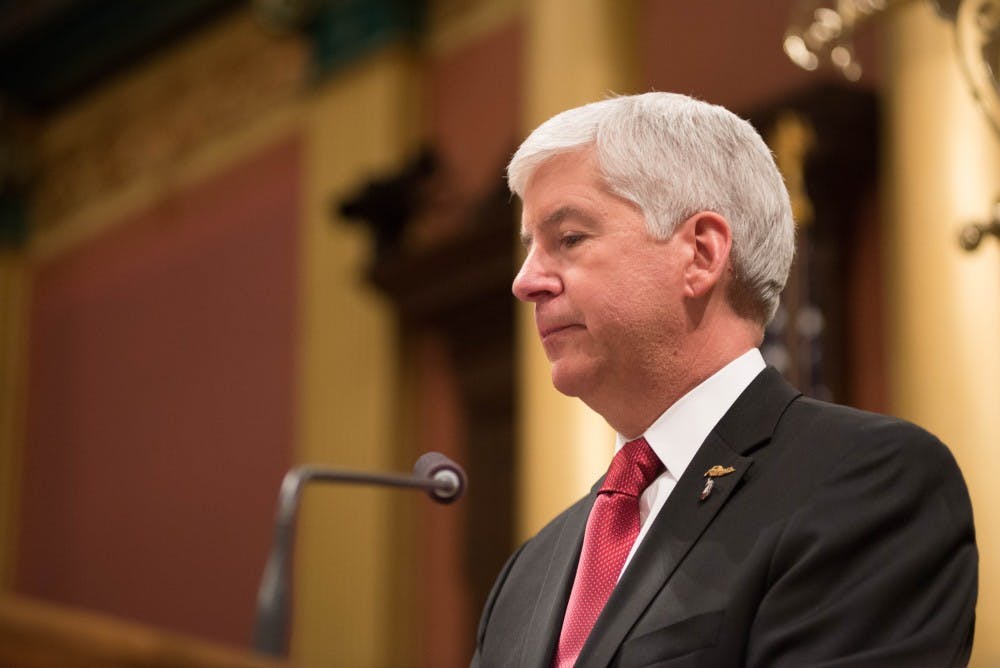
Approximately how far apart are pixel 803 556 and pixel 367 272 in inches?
227

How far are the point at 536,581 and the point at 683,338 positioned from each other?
0.38m

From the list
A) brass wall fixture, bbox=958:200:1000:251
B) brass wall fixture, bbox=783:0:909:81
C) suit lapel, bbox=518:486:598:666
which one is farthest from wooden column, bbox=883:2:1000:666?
suit lapel, bbox=518:486:598:666

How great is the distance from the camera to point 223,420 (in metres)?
8.34

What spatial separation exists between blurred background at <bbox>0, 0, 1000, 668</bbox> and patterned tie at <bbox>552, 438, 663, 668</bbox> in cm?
98

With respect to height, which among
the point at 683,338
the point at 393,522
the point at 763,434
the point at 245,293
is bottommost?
the point at 393,522

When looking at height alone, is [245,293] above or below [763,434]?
above

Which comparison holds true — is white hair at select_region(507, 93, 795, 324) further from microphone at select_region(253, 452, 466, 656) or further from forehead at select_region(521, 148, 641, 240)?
microphone at select_region(253, 452, 466, 656)

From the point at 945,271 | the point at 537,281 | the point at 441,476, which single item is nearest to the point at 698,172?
the point at 537,281

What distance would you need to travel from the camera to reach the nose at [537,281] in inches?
68.1

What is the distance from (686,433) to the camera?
1688 millimetres

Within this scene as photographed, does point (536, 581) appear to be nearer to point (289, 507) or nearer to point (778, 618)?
point (778, 618)

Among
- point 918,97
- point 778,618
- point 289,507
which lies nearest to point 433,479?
point 778,618

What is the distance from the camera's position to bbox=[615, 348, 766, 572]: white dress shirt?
168 centimetres

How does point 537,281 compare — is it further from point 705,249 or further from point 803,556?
point 803,556
